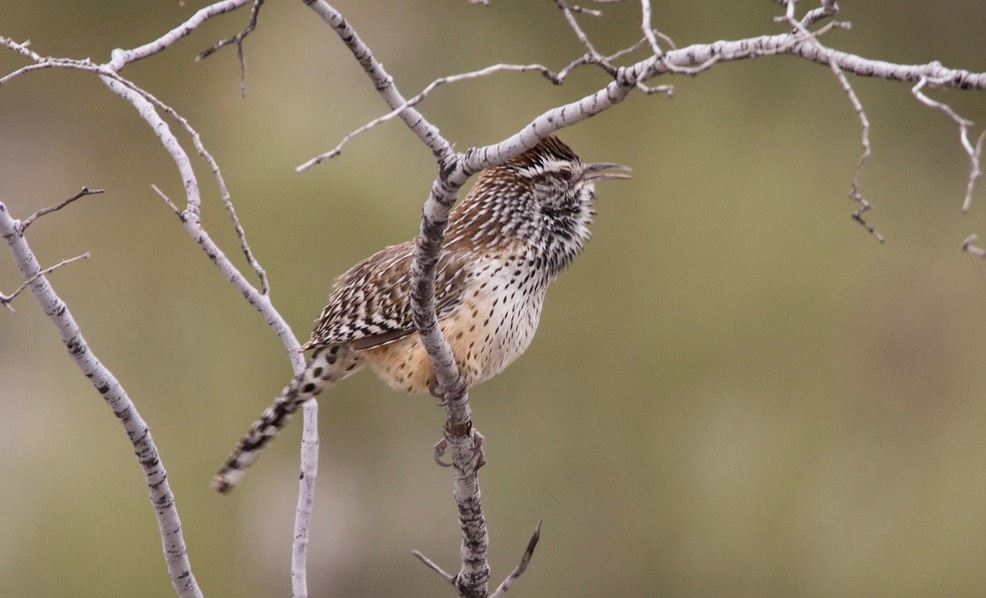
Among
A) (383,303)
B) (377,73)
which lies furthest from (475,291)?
(377,73)

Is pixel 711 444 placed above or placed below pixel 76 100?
below

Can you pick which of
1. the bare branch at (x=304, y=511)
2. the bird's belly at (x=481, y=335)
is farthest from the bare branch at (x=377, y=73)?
the bird's belly at (x=481, y=335)

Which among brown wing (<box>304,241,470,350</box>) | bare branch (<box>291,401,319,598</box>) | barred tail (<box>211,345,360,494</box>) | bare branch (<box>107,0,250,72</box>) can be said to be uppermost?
bare branch (<box>107,0,250,72</box>)

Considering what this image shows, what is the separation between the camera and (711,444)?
6.55 metres

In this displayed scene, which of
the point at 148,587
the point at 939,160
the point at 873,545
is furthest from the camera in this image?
the point at 939,160

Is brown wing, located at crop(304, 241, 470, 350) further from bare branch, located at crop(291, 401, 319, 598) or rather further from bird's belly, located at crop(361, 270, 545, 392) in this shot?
bare branch, located at crop(291, 401, 319, 598)

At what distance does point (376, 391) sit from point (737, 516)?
2.05 meters

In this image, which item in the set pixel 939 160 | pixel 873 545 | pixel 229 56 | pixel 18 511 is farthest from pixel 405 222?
pixel 939 160

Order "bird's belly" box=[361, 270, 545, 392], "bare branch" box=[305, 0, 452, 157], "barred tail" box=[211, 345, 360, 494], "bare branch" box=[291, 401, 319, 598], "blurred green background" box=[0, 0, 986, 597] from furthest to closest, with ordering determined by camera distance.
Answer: "blurred green background" box=[0, 0, 986, 597] < "barred tail" box=[211, 345, 360, 494] < "bird's belly" box=[361, 270, 545, 392] < "bare branch" box=[291, 401, 319, 598] < "bare branch" box=[305, 0, 452, 157]

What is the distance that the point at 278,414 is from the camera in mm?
3170

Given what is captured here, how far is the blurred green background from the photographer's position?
6262mm

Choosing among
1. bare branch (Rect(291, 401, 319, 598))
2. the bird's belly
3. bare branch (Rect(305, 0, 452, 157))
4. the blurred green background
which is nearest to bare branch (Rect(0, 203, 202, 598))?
bare branch (Rect(291, 401, 319, 598))

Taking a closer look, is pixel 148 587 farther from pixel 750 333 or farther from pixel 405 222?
pixel 750 333

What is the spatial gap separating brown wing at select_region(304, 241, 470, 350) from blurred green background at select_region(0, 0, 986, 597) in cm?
281
